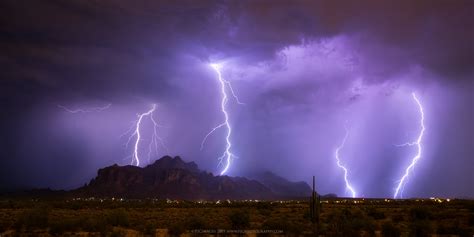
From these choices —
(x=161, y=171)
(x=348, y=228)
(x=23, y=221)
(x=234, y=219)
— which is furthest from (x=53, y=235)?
(x=161, y=171)

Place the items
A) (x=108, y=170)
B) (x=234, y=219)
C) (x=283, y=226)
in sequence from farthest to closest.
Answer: (x=108, y=170) → (x=234, y=219) → (x=283, y=226)

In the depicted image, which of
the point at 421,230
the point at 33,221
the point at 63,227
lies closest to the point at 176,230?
the point at 63,227

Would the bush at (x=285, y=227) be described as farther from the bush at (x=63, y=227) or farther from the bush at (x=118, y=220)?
the bush at (x=63, y=227)

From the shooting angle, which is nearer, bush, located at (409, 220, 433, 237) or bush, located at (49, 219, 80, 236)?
bush, located at (409, 220, 433, 237)

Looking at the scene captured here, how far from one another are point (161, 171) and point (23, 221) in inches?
5987

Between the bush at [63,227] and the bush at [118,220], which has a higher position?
the bush at [118,220]

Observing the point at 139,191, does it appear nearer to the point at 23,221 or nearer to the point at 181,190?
the point at 181,190

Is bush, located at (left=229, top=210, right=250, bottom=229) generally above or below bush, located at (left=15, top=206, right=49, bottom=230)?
above

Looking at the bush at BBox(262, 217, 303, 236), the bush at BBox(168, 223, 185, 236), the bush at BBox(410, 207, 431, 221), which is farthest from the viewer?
the bush at BBox(410, 207, 431, 221)

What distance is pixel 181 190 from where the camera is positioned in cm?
16688

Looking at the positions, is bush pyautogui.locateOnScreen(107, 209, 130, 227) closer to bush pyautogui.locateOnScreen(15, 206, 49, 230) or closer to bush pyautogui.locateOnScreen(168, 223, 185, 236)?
bush pyautogui.locateOnScreen(15, 206, 49, 230)

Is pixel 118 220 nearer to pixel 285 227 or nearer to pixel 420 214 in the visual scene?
pixel 285 227

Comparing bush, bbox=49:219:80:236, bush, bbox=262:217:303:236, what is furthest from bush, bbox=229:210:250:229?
bush, bbox=49:219:80:236

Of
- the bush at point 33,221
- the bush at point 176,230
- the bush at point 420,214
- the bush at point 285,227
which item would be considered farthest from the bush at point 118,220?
the bush at point 420,214
